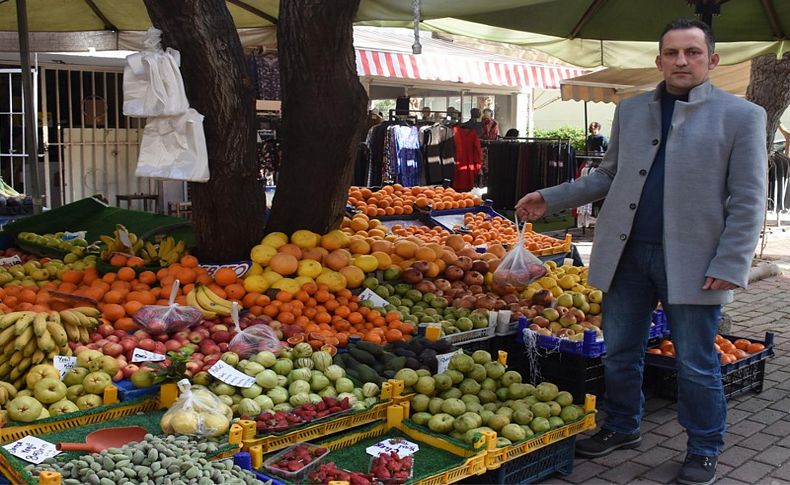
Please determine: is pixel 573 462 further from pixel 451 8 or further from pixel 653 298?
pixel 451 8

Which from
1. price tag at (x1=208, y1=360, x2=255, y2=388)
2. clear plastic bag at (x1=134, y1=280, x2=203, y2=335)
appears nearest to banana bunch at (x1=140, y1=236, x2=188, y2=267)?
clear plastic bag at (x1=134, y1=280, x2=203, y2=335)

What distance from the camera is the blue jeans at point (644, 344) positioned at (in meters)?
3.67

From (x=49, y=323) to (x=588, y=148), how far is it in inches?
507

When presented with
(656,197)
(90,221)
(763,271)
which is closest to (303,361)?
(656,197)

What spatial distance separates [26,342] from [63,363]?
0.63ft

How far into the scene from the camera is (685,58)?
3.54 meters

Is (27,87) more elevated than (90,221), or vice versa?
(27,87)

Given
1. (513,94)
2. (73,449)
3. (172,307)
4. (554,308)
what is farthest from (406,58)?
(73,449)

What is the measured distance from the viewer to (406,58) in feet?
42.9

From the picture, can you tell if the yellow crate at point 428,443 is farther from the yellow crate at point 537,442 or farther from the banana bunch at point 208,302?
the banana bunch at point 208,302

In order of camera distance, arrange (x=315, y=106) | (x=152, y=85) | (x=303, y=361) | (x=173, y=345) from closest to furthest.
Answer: (x=303, y=361) → (x=173, y=345) → (x=152, y=85) → (x=315, y=106)

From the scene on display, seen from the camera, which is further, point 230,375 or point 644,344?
point 644,344

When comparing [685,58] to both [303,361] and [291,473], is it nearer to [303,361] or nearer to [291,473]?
[303,361]

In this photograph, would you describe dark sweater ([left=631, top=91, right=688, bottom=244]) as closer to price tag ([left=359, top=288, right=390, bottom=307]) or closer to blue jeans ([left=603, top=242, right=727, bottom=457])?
blue jeans ([left=603, top=242, right=727, bottom=457])
